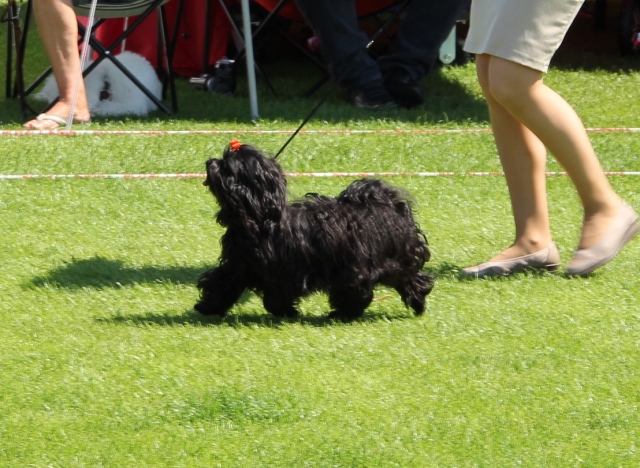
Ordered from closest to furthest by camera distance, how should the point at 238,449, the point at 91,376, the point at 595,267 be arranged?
the point at 238,449 → the point at 91,376 → the point at 595,267

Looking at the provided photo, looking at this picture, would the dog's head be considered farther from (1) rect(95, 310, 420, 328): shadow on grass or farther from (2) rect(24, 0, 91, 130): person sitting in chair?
(2) rect(24, 0, 91, 130): person sitting in chair

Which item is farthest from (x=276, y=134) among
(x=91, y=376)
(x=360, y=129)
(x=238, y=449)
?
(x=238, y=449)

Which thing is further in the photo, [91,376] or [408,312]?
[408,312]

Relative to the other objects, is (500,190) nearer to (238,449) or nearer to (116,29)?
(238,449)

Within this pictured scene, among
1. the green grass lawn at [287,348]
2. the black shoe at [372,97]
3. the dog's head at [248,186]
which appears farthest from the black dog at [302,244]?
the black shoe at [372,97]

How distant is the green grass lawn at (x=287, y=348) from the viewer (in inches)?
108

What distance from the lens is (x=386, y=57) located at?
7098 millimetres

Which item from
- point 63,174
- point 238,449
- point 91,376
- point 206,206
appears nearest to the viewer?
point 238,449

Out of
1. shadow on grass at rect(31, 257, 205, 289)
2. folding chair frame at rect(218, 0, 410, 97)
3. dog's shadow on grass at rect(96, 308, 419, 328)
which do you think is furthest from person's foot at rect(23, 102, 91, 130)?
dog's shadow on grass at rect(96, 308, 419, 328)

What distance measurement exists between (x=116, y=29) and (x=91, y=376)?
4884mm

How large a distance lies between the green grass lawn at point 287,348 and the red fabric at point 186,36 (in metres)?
2.18

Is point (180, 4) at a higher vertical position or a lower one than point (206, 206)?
higher

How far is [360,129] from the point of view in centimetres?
627

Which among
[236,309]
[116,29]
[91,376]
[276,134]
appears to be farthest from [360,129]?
[91,376]
